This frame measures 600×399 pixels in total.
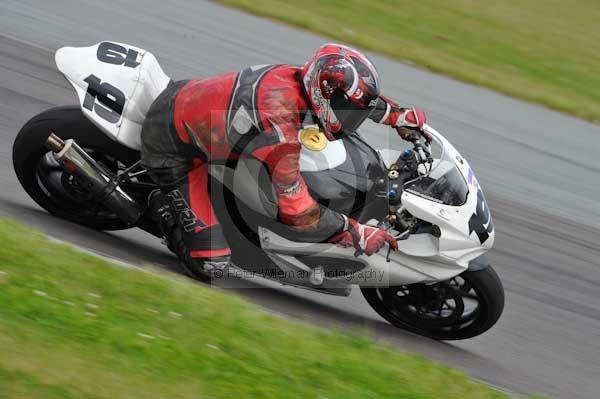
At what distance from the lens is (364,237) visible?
17.3 feet

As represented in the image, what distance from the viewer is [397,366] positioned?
15.1 ft

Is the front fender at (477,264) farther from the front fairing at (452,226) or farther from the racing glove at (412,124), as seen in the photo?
the racing glove at (412,124)

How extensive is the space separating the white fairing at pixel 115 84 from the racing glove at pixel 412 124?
154 cm

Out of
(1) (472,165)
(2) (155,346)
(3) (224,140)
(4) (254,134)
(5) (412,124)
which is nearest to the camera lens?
(2) (155,346)

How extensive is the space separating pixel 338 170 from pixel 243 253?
0.80 metres

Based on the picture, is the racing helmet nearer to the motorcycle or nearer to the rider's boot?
the motorcycle

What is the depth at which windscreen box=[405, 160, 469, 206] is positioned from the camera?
17.9 ft

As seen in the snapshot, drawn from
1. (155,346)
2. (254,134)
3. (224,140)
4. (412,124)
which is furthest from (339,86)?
(155,346)

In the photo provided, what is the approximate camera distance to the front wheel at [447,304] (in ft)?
18.1

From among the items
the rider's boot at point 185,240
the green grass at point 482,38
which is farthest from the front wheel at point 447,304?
the green grass at point 482,38

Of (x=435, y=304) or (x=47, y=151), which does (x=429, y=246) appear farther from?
(x=47, y=151)

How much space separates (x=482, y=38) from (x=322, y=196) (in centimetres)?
976

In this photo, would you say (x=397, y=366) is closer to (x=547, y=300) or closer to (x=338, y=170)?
(x=338, y=170)

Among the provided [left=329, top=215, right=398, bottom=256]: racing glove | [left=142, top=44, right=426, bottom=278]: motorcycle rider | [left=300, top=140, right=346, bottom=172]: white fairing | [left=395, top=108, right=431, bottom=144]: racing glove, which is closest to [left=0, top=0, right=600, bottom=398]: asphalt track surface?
[left=142, top=44, right=426, bottom=278]: motorcycle rider
